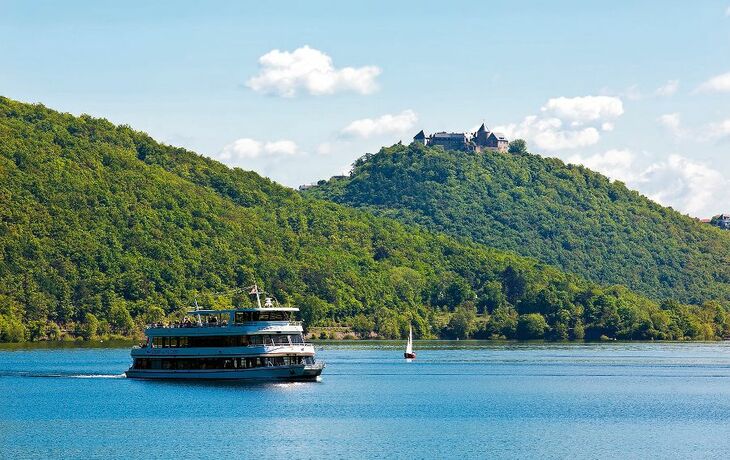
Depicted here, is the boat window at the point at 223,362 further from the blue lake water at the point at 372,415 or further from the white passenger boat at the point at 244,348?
the blue lake water at the point at 372,415

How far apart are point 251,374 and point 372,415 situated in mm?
21642

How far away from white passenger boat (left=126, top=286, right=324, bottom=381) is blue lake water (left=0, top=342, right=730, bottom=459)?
4.49 feet

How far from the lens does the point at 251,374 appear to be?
5089 inches

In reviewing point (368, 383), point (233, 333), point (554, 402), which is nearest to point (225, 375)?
point (233, 333)

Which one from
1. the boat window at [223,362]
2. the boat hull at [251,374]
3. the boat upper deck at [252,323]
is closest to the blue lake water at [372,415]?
the boat hull at [251,374]

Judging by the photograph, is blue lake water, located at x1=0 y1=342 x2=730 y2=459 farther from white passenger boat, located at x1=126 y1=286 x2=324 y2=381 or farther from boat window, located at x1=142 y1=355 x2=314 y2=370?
boat window, located at x1=142 y1=355 x2=314 y2=370

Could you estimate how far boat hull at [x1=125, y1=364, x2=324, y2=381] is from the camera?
424 feet

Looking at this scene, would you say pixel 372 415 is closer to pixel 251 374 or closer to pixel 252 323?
pixel 252 323

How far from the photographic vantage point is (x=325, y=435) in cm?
9756

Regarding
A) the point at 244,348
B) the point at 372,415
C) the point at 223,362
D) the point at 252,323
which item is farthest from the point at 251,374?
the point at 372,415

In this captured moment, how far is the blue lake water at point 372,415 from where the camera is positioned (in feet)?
300

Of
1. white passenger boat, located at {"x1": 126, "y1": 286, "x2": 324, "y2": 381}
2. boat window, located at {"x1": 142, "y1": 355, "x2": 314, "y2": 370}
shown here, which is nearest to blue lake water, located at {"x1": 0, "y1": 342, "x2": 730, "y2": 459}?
white passenger boat, located at {"x1": 126, "y1": 286, "x2": 324, "y2": 381}

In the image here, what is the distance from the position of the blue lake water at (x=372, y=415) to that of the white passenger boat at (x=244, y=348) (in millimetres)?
1370

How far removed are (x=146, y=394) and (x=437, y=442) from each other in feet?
122
